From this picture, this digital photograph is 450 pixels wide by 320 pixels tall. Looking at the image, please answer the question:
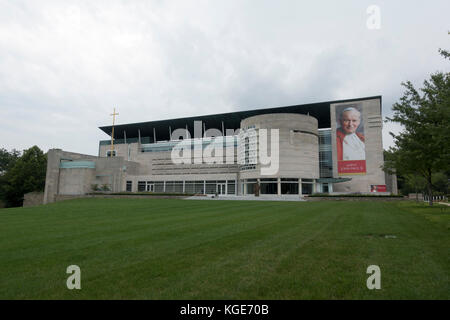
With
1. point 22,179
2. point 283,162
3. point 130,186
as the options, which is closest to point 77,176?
point 22,179

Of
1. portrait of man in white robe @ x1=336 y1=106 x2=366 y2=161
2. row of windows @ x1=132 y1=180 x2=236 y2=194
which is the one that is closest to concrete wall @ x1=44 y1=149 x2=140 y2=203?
row of windows @ x1=132 y1=180 x2=236 y2=194

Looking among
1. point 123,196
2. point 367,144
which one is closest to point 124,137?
point 123,196

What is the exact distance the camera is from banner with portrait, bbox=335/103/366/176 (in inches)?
2704

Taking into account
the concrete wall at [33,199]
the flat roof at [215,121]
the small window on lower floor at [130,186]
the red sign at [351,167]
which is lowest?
the concrete wall at [33,199]

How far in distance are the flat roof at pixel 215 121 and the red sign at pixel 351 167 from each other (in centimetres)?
1495

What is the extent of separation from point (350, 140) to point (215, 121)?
3809cm

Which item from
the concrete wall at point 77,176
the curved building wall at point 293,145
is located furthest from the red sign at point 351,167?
the concrete wall at point 77,176

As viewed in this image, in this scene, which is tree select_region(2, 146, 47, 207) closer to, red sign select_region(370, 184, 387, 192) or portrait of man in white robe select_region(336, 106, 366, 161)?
portrait of man in white robe select_region(336, 106, 366, 161)

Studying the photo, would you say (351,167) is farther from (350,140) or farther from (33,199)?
(33,199)

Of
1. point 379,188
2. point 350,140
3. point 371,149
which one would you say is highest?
point 350,140

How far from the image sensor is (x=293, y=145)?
6444cm

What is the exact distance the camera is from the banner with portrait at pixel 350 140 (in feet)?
225

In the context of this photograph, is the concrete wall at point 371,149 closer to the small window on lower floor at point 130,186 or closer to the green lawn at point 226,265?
the small window on lower floor at point 130,186
